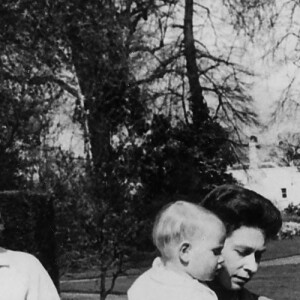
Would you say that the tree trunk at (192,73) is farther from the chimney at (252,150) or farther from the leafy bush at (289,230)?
the leafy bush at (289,230)

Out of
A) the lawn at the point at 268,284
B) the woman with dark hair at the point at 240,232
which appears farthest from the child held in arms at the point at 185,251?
the lawn at the point at 268,284

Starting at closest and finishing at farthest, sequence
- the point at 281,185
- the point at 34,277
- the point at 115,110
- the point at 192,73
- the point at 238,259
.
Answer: the point at 238,259 < the point at 34,277 < the point at 115,110 < the point at 192,73 < the point at 281,185

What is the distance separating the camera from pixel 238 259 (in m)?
2.37

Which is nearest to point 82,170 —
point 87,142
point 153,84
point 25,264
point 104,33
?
point 87,142

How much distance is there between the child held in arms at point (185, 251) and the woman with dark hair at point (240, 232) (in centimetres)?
10

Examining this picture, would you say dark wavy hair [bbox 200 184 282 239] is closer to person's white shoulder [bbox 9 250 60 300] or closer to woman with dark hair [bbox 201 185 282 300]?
woman with dark hair [bbox 201 185 282 300]

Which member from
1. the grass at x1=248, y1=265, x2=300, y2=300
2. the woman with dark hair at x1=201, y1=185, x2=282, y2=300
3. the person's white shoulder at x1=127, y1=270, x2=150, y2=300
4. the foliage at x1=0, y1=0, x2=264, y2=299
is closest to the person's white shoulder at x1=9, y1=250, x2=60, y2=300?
the person's white shoulder at x1=127, y1=270, x2=150, y2=300

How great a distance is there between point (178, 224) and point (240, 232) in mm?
246

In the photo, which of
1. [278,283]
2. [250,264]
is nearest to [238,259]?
[250,264]

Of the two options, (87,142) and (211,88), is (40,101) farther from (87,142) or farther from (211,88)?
(211,88)

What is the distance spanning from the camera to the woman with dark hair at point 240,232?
7.77ft

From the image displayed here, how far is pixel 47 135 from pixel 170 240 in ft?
29.6

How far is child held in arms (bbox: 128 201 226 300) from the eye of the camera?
2.23 metres

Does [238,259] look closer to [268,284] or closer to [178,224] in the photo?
[178,224]
